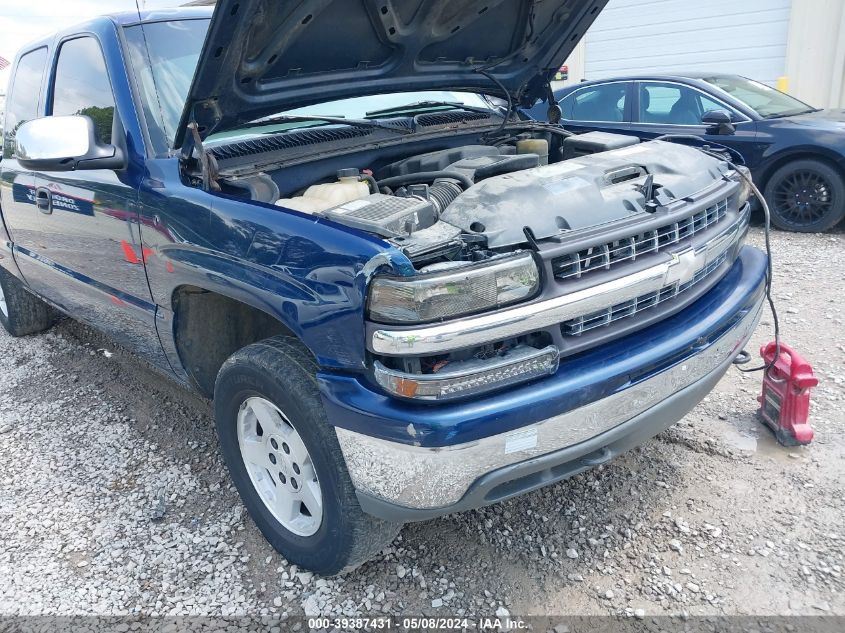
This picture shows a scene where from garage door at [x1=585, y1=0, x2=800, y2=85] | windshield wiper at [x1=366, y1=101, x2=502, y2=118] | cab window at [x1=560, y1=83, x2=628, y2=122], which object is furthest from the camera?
garage door at [x1=585, y1=0, x2=800, y2=85]

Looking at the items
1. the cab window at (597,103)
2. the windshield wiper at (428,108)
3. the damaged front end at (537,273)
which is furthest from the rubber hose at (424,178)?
the cab window at (597,103)

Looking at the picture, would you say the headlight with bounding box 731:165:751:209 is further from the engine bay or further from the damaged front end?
the damaged front end

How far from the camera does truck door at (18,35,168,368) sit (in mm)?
2730

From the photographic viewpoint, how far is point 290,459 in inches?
90.4

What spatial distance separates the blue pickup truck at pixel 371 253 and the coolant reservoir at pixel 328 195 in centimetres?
2

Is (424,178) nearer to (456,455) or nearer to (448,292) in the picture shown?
(448,292)

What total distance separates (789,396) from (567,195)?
1560 millimetres

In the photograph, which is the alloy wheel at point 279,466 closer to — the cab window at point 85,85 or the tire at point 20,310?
the cab window at point 85,85

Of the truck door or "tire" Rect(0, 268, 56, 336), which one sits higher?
the truck door

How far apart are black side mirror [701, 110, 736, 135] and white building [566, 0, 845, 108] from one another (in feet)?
11.8

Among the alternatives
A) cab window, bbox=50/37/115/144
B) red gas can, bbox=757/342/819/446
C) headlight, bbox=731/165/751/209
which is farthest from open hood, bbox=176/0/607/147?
red gas can, bbox=757/342/819/446

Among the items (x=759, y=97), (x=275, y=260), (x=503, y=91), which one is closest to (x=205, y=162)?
(x=275, y=260)

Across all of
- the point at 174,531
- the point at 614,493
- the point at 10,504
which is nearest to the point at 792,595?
the point at 614,493

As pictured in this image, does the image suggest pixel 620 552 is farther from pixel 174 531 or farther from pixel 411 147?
pixel 411 147
